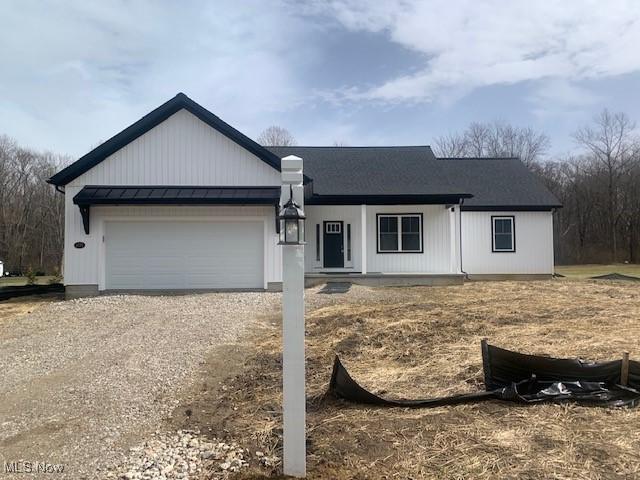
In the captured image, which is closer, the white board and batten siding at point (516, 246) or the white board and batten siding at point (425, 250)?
the white board and batten siding at point (425, 250)

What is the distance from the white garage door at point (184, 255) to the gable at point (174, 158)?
4.11 feet

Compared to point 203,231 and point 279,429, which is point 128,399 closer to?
point 279,429

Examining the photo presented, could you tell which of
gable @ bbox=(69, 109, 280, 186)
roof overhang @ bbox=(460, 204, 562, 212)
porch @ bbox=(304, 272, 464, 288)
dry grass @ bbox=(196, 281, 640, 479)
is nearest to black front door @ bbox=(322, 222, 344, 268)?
porch @ bbox=(304, 272, 464, 288)

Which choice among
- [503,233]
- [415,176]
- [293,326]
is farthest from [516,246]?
[293,326]

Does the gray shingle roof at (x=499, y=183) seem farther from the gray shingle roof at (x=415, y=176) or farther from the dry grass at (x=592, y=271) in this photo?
the dry grass at (x=592, y=271)

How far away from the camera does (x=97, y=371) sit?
5.98m

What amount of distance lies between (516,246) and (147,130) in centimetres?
1374

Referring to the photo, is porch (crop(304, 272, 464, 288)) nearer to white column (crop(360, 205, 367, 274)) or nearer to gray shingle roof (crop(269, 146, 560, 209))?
white column (crop(360, 205, 367, 274))

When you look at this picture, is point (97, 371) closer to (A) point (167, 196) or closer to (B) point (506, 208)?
(A) point (167, 196)

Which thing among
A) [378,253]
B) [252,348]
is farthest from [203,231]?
[252,348]

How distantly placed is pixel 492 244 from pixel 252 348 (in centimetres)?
1415

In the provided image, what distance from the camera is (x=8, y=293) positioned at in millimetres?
15555

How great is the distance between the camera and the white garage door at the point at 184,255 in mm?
14211

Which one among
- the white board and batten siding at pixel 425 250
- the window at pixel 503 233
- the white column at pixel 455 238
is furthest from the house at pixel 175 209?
the window at pixel 503 233
